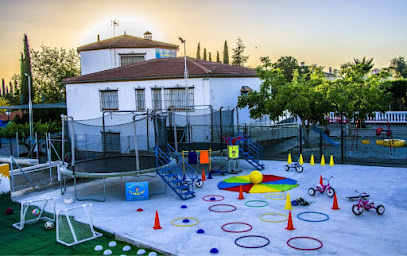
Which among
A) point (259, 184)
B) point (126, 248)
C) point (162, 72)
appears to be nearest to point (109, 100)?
point (162, 72)

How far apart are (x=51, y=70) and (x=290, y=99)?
43044 millimetres

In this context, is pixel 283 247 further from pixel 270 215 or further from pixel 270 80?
pixel 270 80

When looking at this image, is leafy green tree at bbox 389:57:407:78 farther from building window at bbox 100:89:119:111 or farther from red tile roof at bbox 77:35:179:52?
building window at bbox 100:89:119:111

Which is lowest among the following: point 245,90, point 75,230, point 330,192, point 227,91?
point 75,230

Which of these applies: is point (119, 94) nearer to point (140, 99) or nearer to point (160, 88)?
point (140, 99)

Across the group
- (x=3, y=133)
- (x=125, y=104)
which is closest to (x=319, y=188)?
(x=125, y=104)

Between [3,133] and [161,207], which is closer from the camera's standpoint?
[161,207]

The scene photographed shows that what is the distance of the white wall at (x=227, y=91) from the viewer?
28406 mm

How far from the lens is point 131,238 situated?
11117 millimetres

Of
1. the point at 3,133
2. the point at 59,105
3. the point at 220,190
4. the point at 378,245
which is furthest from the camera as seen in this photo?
the point at 59,105

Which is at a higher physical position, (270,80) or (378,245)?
(270,80)

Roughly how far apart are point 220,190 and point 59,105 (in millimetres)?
27323

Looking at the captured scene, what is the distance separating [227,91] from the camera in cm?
2955

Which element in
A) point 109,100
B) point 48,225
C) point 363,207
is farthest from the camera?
point 109,100
